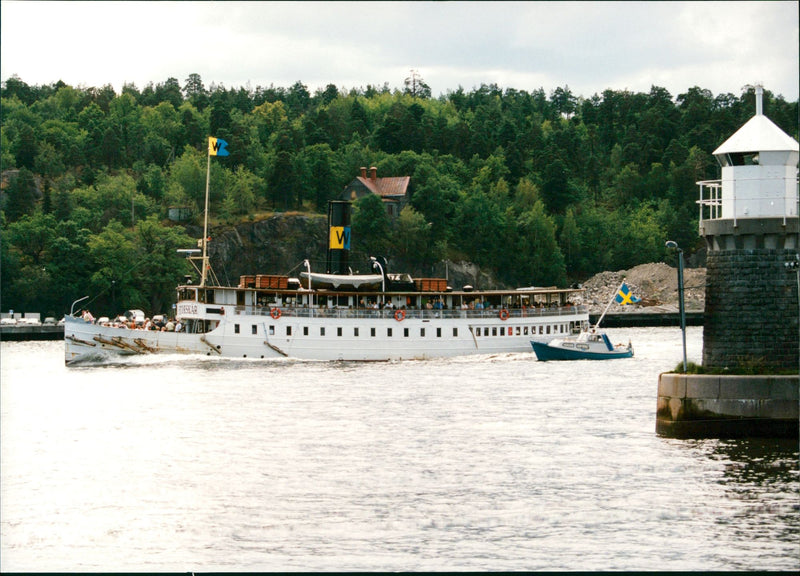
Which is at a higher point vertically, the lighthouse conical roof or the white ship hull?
the lighthouse conical roof

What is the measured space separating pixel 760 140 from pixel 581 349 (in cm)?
3914

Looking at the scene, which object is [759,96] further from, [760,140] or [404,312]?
[404,312]

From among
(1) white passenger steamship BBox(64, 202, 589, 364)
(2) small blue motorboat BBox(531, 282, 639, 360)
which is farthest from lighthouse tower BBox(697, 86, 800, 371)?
(1) white passenger steamship BBox(64, 202, 589, 364)

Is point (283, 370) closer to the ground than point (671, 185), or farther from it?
closer to the ground

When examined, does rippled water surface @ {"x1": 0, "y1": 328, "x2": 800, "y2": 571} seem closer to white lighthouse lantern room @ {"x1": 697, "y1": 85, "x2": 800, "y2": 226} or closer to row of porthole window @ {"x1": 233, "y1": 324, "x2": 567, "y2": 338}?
white lighthouse lantern room @ {"x1": 697, "y1": 85, "x2": 800, "y2": 226}

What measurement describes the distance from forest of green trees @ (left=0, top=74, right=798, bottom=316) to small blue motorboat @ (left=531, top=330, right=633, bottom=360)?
5871 centimetres

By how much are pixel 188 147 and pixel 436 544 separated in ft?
459

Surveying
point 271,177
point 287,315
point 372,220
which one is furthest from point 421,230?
point 287,315

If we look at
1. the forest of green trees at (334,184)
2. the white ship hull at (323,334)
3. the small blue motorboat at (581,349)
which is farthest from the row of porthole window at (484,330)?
the forest of green trees at (334,184)

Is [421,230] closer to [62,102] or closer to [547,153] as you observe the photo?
[547,153]

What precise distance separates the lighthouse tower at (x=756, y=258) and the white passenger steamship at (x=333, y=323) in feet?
130

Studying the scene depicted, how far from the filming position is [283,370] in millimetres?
65062

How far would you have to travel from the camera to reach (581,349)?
72.4 m

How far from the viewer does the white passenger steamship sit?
71375 mm
